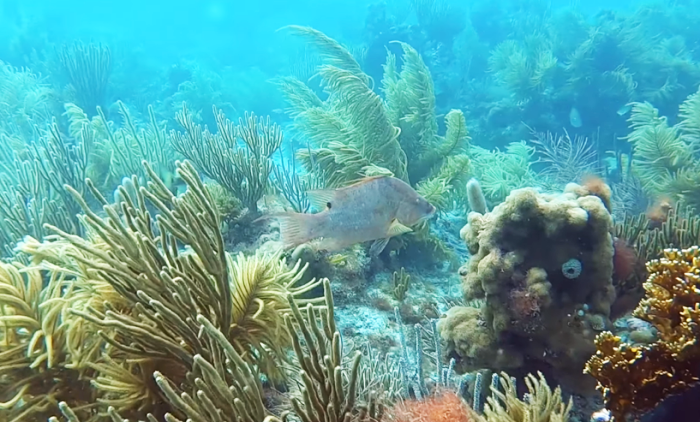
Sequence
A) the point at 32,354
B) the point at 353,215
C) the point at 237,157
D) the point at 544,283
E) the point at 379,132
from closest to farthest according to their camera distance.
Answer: the point at 32,354
the point at 544,283
the point at 353,215
the point at 237,157
the point at 379,132

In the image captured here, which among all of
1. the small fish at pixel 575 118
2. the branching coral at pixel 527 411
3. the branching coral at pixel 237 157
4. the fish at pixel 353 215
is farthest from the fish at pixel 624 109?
the branching coral at pixel 527 411

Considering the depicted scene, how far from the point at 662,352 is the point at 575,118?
1307cm

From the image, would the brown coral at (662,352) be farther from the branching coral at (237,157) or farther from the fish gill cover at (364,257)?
the branching coral at (237,157)

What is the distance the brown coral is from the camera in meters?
1.96

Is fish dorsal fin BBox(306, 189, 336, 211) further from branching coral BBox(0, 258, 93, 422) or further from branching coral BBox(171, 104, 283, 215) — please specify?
branching coral BBox(171, 104, 283, 215)

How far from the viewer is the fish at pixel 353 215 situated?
360 cm

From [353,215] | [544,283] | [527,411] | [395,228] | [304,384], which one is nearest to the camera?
[304,384]

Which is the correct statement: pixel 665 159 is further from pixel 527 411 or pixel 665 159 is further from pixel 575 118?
pixel 527 411

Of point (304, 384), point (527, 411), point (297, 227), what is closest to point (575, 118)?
point (297, 227)

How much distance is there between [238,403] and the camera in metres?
1.81

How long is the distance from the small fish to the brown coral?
41.7 feet

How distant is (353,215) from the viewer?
3.69 m

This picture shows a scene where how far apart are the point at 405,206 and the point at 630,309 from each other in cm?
179

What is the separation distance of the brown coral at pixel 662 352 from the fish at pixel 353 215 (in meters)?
1.96
